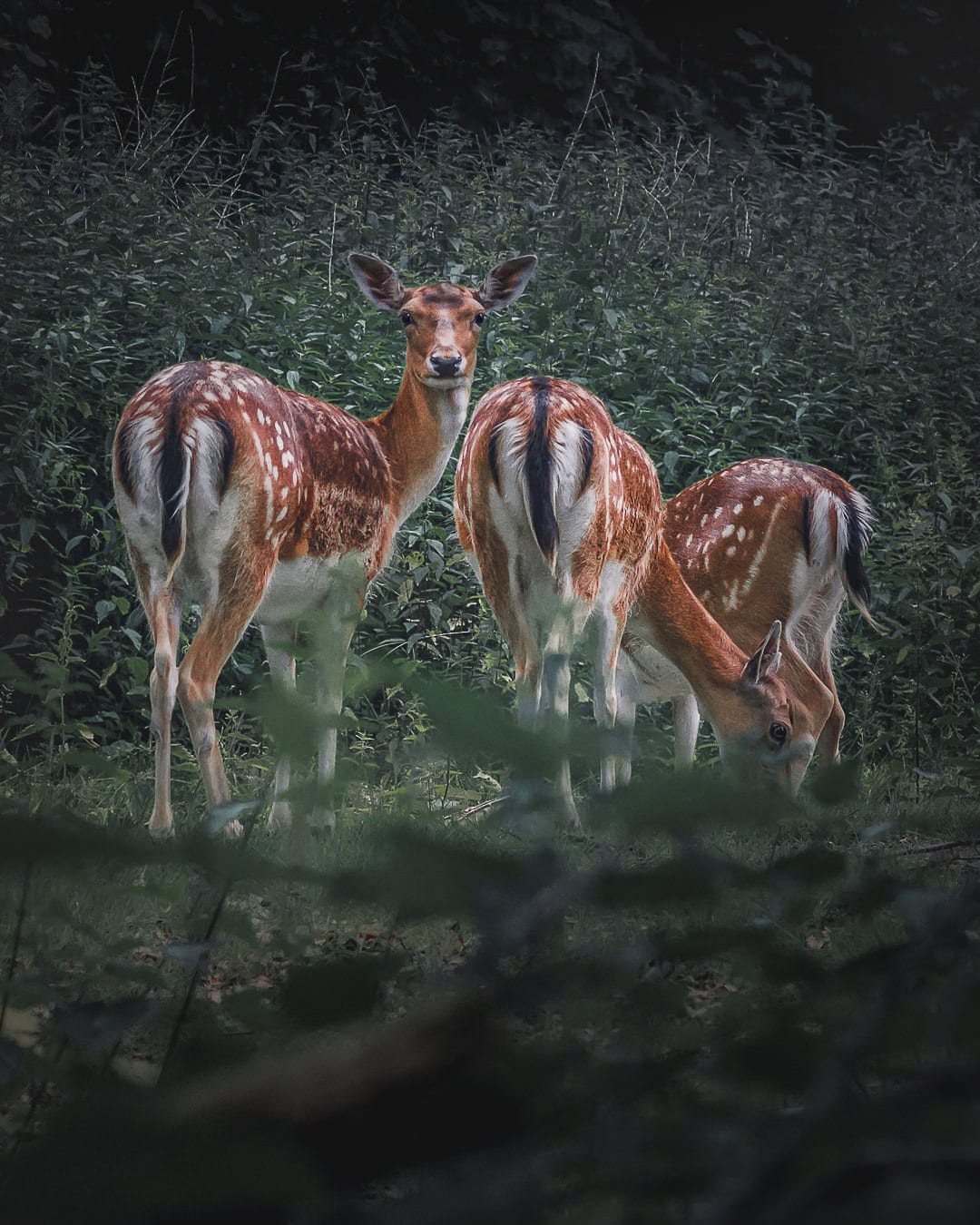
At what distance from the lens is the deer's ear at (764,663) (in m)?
3.80

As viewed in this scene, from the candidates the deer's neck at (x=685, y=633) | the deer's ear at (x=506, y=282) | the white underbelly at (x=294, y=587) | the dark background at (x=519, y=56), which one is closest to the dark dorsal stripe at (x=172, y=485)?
the white underbelly at (x=294, y=587)

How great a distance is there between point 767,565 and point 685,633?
19.7 inches

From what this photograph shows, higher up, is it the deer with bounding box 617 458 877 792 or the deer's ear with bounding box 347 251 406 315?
the deer's ear with bounding box 347 251 406 315

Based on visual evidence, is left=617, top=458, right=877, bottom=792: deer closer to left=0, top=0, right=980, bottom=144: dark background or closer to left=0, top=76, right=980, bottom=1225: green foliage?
left=0, top=76, right=980, bottom=1225: green foliage

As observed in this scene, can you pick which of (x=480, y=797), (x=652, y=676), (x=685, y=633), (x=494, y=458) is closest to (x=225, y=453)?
(x=494, y=458)

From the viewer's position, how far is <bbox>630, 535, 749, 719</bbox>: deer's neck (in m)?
4.00

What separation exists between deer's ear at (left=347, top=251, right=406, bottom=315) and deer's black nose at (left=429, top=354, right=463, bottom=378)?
0.29 m

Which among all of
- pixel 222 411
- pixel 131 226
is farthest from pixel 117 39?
pixel 222 411

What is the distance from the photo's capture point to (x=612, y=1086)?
553 mm

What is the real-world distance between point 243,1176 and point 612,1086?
164mm

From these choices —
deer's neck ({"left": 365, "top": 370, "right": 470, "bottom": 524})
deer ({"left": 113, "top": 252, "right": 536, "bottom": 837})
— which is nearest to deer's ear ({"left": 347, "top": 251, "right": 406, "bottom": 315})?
deer's neck ({"left": 365, "top": 370, "right": 470, "bottom": 524})

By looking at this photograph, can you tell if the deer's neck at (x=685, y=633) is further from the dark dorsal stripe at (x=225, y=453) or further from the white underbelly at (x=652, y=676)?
the dark dorsal stripe at (x=225, y=453)

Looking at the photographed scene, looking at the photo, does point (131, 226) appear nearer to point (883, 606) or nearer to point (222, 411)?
point (222, 411)

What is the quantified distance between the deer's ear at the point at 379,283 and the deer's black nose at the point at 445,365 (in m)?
0.29
